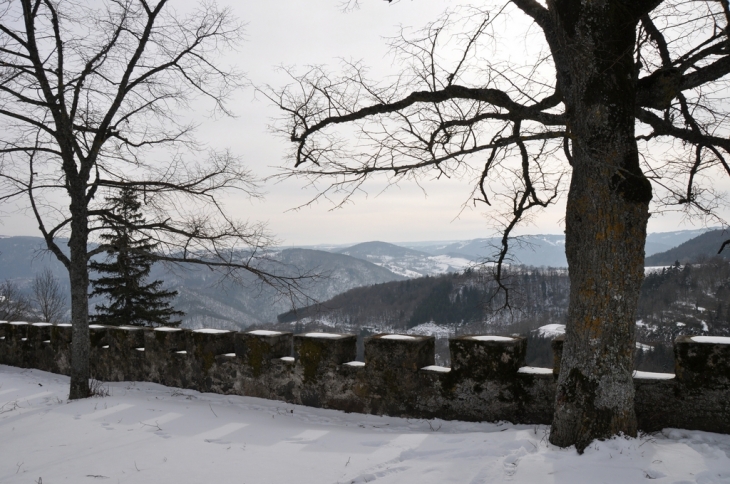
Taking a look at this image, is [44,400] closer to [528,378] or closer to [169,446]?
[169,446]

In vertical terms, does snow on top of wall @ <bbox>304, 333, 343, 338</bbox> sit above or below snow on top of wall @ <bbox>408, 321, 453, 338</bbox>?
above

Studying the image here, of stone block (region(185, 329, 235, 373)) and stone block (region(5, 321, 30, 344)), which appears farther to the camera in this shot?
stone block (region(5, 321, 30, 344))

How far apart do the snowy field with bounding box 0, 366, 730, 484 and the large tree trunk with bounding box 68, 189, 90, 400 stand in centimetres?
97

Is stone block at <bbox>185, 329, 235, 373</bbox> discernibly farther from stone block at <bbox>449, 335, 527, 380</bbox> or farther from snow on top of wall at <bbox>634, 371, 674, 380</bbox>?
snow on top of wall at <bbox>634, 371, 674, 380</bbox>

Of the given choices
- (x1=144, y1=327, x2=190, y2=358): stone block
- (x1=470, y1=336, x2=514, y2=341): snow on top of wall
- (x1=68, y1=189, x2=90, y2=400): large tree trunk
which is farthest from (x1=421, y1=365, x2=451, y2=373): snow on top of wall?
(x1=68, y1=189, x2=90, y2=400): large tree trunk

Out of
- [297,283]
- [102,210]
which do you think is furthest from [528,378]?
[102,210]

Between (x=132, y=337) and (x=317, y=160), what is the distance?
5046 millimetres

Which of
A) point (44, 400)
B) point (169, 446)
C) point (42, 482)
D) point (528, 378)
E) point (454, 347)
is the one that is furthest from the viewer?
point (44, 400)

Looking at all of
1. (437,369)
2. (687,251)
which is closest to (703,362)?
(437,369)

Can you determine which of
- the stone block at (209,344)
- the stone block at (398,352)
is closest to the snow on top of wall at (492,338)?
the stone block at (398,352)

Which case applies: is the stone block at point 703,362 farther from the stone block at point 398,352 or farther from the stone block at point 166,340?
the stone block at point 166,340

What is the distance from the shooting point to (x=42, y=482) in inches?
135

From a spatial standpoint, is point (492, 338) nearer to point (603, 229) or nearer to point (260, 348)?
point (603, 229)

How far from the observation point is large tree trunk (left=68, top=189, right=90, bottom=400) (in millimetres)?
6992
